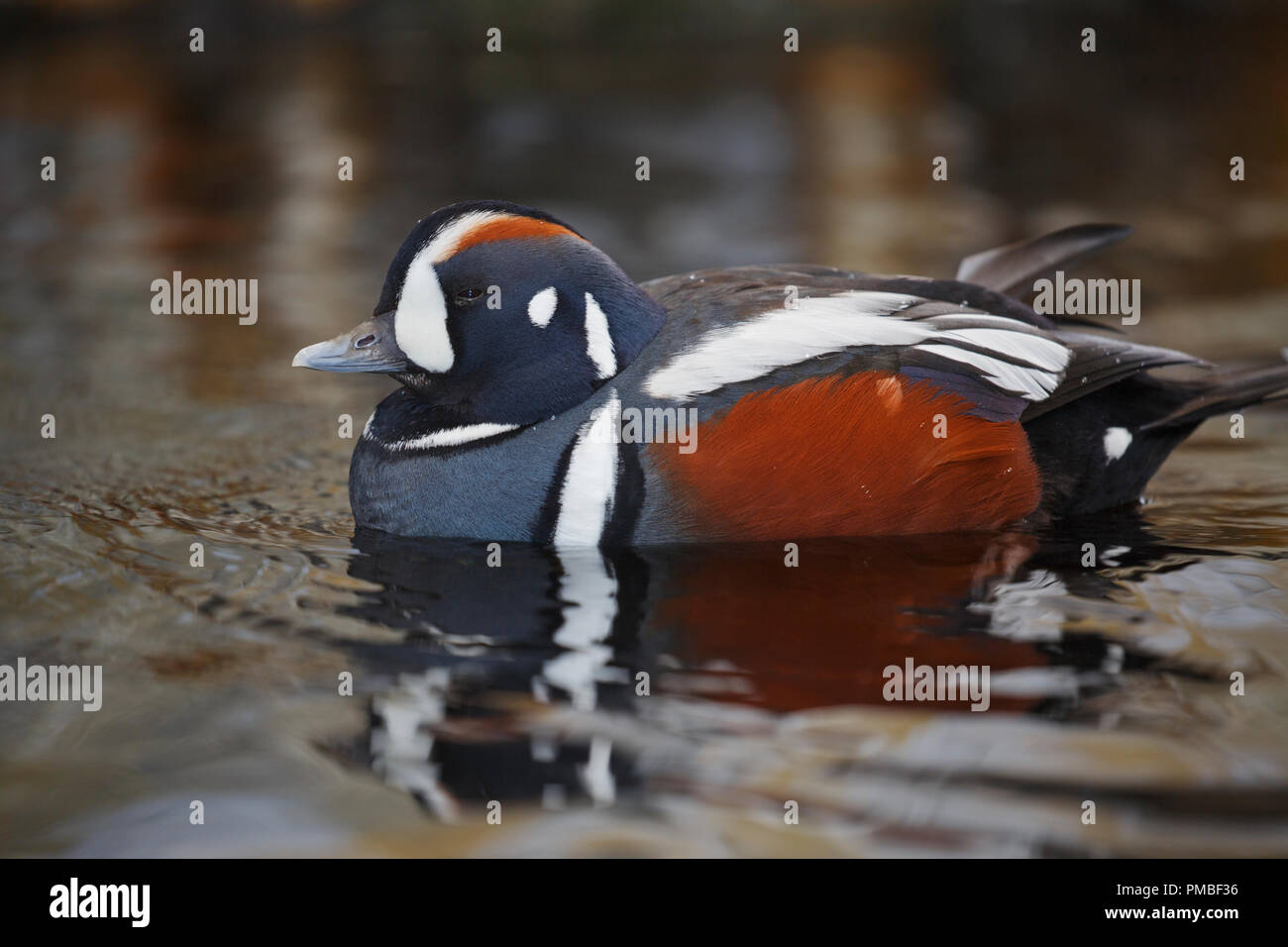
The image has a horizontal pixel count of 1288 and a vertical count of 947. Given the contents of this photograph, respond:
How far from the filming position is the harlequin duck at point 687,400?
16.8 ft

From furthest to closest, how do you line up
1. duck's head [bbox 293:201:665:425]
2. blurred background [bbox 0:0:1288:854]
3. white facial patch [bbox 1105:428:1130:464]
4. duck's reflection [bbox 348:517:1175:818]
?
white facial patch [bbox 1105:428:1130:464]
duck's head [bbox 293:201:665:425]
duck's reflection [bbox 348:517:1175:818]
blurred background [bbox 0:0:1288:854]

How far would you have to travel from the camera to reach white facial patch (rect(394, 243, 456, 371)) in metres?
5.27

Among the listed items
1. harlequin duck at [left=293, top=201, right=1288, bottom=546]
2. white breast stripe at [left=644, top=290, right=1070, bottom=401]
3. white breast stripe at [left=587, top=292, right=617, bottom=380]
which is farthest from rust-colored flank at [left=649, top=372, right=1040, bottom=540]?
white breast stripe at [left=587, top=292, right=617, bottom=380]

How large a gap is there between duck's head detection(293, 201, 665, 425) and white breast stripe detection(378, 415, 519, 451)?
0.13 ft

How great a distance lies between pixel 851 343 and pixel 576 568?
120 centimetres

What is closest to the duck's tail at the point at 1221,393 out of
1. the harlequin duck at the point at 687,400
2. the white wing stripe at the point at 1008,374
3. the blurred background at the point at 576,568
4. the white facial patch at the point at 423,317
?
the harlequin duck at the point at 687,400

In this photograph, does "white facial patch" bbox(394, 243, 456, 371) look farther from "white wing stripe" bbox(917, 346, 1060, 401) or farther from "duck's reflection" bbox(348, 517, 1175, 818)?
"white wing stripe" bbox(917, 346, 1060, 401)

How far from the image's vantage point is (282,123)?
1388 centimetres

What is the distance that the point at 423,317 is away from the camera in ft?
17.4

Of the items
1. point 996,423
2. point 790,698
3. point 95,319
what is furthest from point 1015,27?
point 790,698

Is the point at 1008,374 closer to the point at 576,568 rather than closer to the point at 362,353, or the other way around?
the point at 576,568

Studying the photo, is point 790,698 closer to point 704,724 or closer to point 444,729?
point 704,724

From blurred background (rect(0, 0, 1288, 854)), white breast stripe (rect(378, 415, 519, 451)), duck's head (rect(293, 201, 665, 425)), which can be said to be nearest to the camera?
blurred background (rect(0, 0, 1288, 854))

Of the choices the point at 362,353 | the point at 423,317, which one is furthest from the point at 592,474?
the point at 362,353
